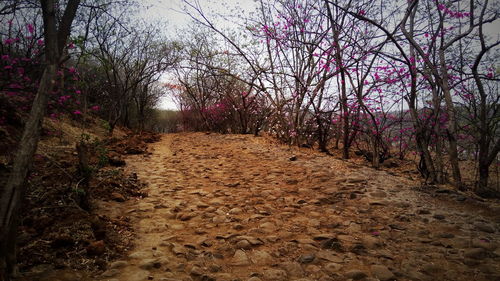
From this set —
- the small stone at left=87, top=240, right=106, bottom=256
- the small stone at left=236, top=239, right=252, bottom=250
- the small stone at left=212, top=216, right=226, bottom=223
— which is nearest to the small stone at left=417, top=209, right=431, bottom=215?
the small stone at left=236, top=239, right=252, bottom=250

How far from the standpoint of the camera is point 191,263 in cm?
198

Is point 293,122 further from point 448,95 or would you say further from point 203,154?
point 448,95

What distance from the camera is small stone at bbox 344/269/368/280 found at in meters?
1.77

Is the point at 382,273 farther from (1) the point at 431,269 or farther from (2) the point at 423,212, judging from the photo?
(2) the point at 423,212

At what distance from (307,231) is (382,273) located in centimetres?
85

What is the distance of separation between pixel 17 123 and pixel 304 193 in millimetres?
5966

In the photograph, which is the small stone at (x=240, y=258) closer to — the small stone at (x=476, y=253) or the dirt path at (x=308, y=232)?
the dirt path at (x=308, y=232)

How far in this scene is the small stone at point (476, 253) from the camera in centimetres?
192

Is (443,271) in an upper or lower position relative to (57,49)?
lower

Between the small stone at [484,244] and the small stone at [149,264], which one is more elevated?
the small stone at [484,244]

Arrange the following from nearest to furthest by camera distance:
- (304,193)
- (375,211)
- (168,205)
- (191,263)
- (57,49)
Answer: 1. (57,49)
2. (191,263)
3. (375,211)
4. (168,205)
5. (304,193)

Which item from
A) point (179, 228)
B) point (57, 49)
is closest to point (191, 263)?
point (179, 228)

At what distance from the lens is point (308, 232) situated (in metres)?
2.53

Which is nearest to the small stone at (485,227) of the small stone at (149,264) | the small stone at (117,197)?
the small stone at (149,264)
